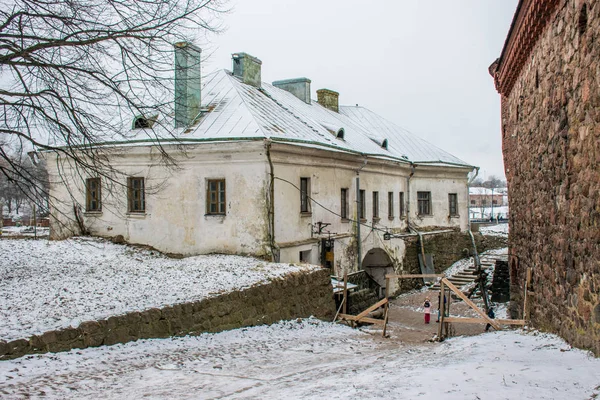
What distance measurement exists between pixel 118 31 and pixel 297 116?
1192cm

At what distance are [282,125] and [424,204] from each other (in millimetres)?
12223

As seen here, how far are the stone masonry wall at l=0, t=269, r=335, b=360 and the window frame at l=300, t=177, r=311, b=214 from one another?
4122mm

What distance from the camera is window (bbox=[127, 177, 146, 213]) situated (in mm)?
18078

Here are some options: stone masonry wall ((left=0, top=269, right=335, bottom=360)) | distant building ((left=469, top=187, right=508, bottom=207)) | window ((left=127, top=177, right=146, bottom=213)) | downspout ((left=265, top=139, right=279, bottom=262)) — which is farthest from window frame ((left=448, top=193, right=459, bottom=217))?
distant building ((left=469, top=187, right=508, bottom=207))

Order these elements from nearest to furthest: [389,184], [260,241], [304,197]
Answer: [260,241] < [304,197] < [389,184]

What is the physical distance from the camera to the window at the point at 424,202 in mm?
27578

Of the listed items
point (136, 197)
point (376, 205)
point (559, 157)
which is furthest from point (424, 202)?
point (559, 157)

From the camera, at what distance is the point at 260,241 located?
639 inches

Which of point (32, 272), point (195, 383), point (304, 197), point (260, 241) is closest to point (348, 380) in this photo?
point (195, 383)

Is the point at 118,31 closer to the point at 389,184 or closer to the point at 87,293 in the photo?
the point at 87,293

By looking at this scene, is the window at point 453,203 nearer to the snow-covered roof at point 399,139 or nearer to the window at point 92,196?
the snow-covered roof at point 399,139

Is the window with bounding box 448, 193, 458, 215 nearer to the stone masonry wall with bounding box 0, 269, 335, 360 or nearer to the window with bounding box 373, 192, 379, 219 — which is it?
the window with bounding box 373, 192, 379, 219

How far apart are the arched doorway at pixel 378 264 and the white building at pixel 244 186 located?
805 mm

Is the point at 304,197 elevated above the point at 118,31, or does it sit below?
below
